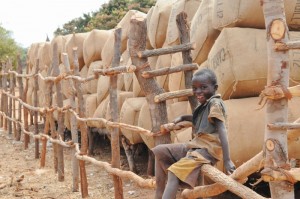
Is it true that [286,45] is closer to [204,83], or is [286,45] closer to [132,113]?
[204,83]

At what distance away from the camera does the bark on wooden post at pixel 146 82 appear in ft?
9.90

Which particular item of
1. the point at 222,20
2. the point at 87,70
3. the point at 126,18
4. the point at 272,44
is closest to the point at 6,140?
the point at 87,70

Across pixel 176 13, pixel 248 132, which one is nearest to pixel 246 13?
pixel 248 132

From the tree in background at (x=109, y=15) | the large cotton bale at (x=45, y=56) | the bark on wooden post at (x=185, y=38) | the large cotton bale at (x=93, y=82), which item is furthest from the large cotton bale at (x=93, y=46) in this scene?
the tree in background at (x=109, y=15)

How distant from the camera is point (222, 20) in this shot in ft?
11.6

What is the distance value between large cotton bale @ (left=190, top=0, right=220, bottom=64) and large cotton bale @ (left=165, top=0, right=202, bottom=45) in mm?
503

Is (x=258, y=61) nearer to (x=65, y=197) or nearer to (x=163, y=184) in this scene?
(x=163, y=184)

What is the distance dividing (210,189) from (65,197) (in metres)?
2.88

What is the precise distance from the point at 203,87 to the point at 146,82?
2.76 feet

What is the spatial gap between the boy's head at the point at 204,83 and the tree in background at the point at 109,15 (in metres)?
14.4

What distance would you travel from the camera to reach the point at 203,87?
2266 millimetres

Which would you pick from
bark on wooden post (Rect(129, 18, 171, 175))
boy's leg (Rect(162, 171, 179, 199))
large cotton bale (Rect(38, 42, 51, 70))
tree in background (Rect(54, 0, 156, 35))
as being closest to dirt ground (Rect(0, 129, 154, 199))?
bark on wooden post (Rect(129, 18, 171, 175))

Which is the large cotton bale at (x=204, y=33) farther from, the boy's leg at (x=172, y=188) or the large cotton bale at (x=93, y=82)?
the large cotton bale at (x=93, y=82)

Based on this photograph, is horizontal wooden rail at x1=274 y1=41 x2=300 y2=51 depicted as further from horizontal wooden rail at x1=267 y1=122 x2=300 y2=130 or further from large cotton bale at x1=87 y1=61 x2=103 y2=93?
large cotton bale at x1=87 y1=61 x2=103 y2=93
